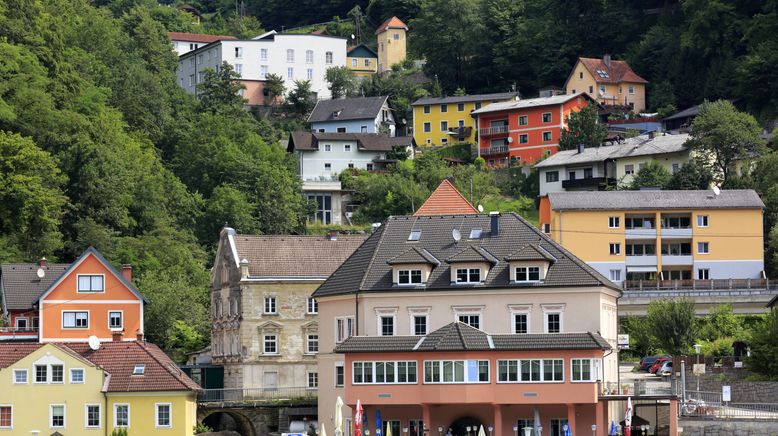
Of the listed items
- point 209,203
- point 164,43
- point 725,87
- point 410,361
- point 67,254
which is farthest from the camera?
point 164,43

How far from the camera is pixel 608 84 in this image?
15638 centimetres

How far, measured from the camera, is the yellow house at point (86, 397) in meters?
78.0

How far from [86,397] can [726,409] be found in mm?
28821

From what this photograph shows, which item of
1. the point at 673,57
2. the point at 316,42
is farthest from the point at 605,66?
the point at 316,42

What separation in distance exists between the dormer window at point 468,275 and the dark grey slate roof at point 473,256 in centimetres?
53

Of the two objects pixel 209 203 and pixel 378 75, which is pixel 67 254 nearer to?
pixel 209 203

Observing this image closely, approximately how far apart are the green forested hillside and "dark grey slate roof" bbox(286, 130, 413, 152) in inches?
90.9

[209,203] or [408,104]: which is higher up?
[408,104]

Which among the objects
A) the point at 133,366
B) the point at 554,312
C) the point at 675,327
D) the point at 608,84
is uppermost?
the point at 608,84

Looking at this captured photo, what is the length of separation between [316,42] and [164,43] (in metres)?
15.9

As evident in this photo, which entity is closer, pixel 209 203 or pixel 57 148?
pixel 57 148

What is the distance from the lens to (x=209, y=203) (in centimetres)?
12719

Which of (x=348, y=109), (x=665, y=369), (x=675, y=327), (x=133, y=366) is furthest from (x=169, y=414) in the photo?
(x=348, y=109)

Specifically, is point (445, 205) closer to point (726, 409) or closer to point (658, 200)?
point (726, 409)
